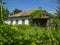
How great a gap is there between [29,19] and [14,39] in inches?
1698

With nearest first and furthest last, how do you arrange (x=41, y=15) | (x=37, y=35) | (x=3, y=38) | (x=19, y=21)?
(x=3, y=38) < (x=37, y=35) < (x=41, y=15) < (x=19, y=21)

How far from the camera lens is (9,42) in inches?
110

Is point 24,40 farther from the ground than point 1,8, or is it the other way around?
point 1,8

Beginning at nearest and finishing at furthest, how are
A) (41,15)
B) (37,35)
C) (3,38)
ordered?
(3,38), (37,35), (41,15)

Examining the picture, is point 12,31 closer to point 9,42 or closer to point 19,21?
point 9,42

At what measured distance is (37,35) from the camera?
375cm

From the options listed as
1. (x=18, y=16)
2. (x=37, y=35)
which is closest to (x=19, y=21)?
(x=18, y=16)

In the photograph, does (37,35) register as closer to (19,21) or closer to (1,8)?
(1,8)

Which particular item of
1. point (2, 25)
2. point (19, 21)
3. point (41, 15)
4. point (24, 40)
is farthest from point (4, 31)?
point (19, 21)

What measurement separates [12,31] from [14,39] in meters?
0.12

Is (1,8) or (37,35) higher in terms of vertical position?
(1,8)

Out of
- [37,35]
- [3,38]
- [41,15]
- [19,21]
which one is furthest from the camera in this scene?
[19,21]

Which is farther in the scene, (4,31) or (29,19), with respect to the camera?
(29,19)

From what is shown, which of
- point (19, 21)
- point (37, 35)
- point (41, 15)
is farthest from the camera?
point (19, 21)
